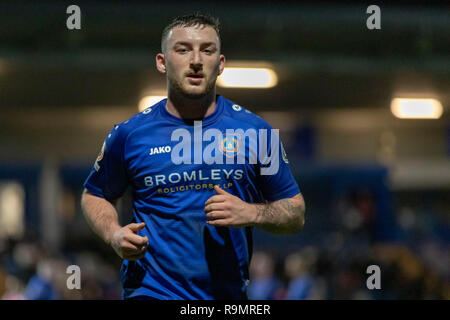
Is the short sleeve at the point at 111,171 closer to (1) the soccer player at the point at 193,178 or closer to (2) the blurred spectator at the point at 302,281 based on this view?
(1) the soccer player at the point at 193,178

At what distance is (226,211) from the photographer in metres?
2.91

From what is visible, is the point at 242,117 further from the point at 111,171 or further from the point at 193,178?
Result: the point at 111,171

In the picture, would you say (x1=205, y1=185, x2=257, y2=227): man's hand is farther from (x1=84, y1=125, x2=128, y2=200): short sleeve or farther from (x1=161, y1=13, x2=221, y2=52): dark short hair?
(x1=161, y1=13, x2=221, y2=52): dark short hair

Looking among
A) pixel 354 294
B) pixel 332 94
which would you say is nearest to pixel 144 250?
pixel 354 294

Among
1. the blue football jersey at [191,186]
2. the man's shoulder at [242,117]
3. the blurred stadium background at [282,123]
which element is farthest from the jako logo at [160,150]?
the blurred stadium background at [282,123]

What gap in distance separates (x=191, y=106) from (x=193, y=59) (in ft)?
0.83

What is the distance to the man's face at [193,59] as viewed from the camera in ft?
10.4

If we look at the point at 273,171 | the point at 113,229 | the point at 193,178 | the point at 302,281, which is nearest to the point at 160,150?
the point at 193,178

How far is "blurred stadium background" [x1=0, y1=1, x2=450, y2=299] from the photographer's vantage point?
30.9ft

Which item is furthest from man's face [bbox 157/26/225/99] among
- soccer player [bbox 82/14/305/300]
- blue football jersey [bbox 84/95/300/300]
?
blue football jersey [bbox 84/95/300/300]

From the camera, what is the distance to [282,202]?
326 centimetres

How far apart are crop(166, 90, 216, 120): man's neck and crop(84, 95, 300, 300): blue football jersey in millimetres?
28

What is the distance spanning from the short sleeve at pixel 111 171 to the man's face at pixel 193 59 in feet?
1.37

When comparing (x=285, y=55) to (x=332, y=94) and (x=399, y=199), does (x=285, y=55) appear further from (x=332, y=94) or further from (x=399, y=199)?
(x=399, y=199)
